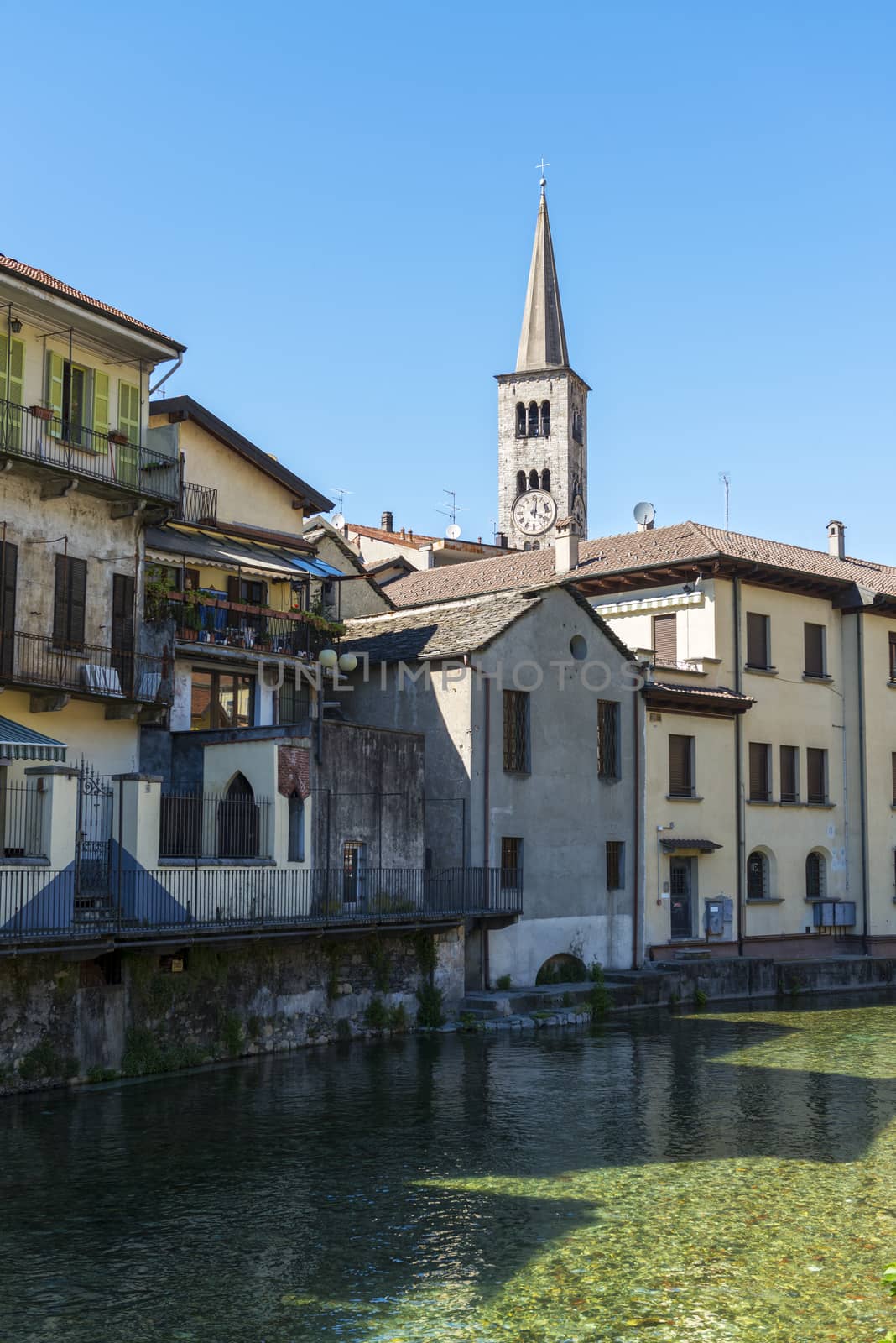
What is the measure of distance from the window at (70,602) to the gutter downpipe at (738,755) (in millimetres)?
18406

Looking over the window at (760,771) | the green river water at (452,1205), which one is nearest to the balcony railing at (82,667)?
the green river water at (452,1205)

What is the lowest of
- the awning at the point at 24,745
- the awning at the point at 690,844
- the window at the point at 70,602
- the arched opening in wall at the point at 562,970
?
the arched opening in wall at the point at 562,970

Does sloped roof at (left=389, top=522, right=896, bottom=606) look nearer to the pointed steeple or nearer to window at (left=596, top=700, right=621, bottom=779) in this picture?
window at (left=596, top=700, right=621, bottom=779)

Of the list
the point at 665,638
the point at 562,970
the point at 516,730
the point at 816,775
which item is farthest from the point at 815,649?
the point at 562,970

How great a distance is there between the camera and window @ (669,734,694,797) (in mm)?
36688

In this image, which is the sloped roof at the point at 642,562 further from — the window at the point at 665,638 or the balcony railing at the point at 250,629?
the balcony railing at the point at 250,629

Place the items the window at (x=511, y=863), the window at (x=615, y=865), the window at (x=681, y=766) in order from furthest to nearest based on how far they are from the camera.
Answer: the window at (x=681, y=766)
the window at (x=615, y=865)
the window at (x=511, y=863)

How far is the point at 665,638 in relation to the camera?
39312 mm

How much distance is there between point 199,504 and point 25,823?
14133 millimetres

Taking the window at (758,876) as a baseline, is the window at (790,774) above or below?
above

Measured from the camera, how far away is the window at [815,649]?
4144 centimetres

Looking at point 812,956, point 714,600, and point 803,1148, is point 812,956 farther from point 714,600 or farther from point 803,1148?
point 803,1148

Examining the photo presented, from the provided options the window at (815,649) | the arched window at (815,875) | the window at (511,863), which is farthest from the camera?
the window at (815,649)

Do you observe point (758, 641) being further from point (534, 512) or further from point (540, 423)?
point (540, 423)
